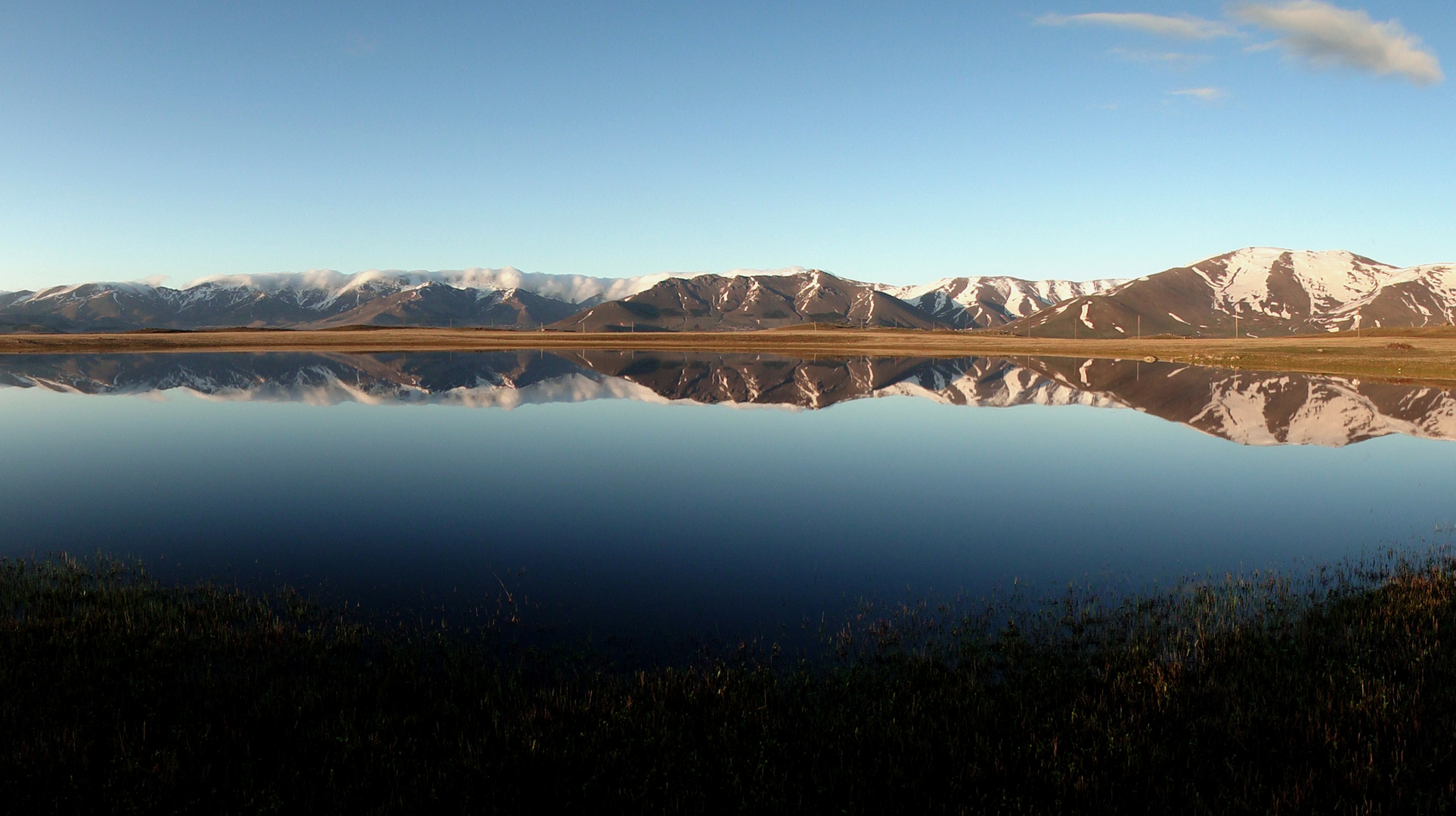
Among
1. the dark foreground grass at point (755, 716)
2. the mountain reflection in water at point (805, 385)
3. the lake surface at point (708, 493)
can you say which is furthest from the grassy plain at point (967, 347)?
the dark foreground grass at point (755, 716)

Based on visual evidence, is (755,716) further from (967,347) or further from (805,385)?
(967,347)

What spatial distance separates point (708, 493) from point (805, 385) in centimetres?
5583

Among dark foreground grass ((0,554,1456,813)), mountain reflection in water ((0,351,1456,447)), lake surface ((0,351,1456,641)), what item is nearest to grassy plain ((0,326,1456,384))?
mountain reflection in water ((0,351,1456,447))

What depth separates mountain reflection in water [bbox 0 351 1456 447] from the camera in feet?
167

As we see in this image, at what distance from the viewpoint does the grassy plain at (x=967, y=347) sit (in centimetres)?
9631

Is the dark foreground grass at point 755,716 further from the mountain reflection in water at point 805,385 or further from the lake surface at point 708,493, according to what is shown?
the mountain reflection in water at point 805,385

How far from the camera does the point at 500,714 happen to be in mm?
10750

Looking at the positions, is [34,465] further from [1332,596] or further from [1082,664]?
A: [1332,596]

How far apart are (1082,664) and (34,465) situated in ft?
140

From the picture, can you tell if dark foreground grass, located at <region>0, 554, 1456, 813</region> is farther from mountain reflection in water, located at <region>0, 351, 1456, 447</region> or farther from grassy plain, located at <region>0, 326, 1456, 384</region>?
grassy plain, located at <region>0, 326, 1456, 384</region>

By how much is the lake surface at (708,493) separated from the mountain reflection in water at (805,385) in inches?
38.3

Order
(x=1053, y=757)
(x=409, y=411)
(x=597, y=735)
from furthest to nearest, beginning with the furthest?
(x=409, y=411) → (x=597, y=735) → (x=1053, y=757)

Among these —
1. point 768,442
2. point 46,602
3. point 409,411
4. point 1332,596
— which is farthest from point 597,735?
point 409,411

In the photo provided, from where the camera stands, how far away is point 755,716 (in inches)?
425
